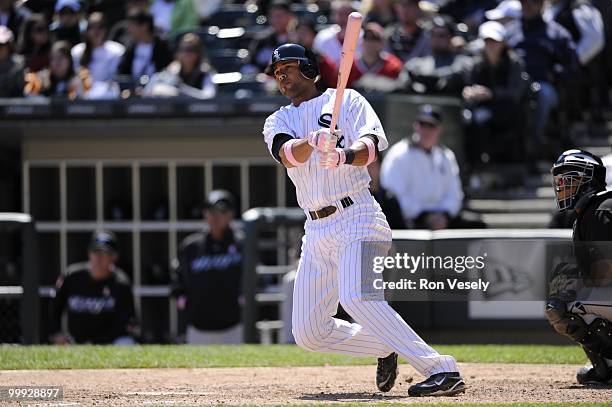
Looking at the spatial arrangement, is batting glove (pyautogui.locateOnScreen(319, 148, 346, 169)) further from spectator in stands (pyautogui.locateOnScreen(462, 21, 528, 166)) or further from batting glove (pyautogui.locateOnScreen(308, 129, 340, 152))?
spectator in stands (pyautogui.locateOnScreen(462, 21, 528, 166))

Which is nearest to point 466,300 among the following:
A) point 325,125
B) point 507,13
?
point 325,125

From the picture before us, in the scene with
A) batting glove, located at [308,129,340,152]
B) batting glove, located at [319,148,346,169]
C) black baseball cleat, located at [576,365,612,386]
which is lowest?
black baseball cleat, located at [576,365,612,386]

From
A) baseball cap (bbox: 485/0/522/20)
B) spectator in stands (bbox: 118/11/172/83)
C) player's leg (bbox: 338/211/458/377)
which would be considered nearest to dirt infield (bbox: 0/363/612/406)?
player's leg (bbox: 338/211/458/377)

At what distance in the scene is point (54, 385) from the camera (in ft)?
22.4

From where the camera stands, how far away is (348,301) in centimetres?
608

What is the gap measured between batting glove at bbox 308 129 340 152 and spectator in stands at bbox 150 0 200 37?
26.9ft

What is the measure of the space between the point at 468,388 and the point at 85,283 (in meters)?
4.84

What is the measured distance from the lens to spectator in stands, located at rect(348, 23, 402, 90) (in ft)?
37.6

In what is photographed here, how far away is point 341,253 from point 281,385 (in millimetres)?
1116

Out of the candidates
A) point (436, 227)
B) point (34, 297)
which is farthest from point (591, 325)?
point (34, 297)

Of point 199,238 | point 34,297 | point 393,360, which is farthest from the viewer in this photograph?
point 199,238

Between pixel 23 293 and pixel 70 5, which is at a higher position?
pixel 70 5

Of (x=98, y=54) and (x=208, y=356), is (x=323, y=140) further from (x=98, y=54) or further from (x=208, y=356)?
(x=98, y=54)

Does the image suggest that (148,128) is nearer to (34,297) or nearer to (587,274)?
(34,297)
